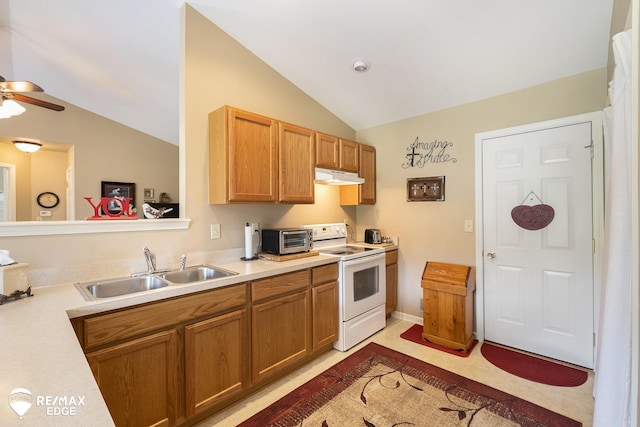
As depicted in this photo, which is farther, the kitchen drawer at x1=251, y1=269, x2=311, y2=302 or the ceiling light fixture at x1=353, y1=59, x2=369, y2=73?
the ceiling light fixture at x1=353, y1=59, x2=369, y2=73

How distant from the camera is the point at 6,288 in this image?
142cm

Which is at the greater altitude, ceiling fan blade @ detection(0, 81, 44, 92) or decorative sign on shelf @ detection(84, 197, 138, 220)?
ceiling fan blade @ detection(0, 81, 44, 92)

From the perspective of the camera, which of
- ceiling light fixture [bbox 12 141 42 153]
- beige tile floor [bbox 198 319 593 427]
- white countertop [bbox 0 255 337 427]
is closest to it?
white countertop [bbox 0 255 337 427]

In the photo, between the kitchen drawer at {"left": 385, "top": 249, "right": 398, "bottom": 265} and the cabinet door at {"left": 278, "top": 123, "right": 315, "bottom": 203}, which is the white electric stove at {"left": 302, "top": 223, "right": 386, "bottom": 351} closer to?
the kitchen drawer at {"left": 385, "top": 249, "right": 398, "bottom": 265}

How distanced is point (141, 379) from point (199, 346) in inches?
12.6

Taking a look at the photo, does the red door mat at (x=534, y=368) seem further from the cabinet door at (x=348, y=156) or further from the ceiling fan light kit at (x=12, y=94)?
the ceiling fan light kit at (x=12, y=94)

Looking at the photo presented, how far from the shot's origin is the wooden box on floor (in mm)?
2691

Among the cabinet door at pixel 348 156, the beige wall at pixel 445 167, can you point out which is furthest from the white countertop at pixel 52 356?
the beige wall at pixel 445 167

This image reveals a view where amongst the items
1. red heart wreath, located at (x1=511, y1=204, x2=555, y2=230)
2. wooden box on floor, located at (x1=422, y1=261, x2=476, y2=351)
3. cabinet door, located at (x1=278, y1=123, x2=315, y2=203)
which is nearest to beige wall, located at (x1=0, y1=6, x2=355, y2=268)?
cabinet door, located at (x1=278, y1=123, x2=315, y2=203)

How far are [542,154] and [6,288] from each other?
3808 mm

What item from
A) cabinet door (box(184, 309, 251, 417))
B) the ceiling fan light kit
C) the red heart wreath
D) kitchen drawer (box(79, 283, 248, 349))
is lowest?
cabinet door (box(184, 309, 251, 417))

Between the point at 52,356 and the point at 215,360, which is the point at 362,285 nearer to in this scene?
the point at 215,360

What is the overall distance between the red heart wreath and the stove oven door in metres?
1.31

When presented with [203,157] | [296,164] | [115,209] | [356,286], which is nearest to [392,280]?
[356,286]
